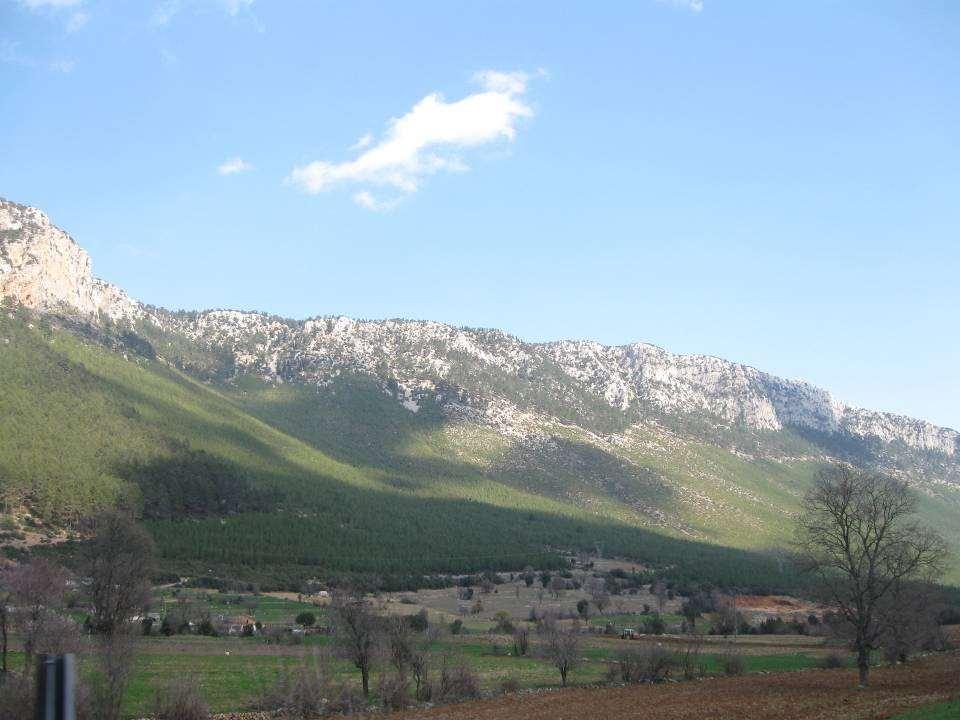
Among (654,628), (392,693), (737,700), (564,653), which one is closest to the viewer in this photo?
(737,700)

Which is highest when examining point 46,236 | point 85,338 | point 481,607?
point 46,236

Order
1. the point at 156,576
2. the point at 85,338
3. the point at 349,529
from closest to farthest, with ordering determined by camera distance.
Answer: the point at 156,576 → the point at 349,529 → the point at 85,338

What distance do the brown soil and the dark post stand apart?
29.7 m

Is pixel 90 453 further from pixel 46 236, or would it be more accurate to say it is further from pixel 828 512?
pixel 828 512

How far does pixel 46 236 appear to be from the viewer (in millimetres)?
178375

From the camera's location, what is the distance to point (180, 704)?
102 feet

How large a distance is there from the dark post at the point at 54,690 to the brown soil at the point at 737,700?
29.7 meters

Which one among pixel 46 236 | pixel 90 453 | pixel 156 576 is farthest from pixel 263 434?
pixel 156 576

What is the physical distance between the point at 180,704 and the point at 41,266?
547ft

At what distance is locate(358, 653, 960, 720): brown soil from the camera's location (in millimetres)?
31750

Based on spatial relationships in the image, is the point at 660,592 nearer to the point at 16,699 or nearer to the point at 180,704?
the point at 180,704

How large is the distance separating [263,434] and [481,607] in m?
93.0

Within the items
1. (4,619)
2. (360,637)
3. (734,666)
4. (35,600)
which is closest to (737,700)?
(734,666)

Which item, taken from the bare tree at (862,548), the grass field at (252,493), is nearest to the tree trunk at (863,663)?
the bare tree at (862,548)
